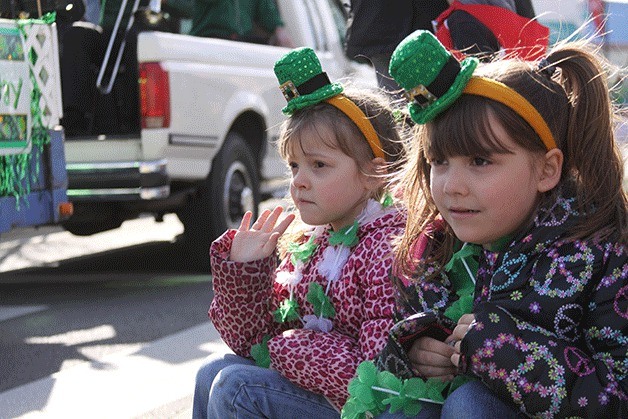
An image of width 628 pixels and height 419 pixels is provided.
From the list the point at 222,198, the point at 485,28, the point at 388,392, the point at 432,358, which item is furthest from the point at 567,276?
the point at 222,198

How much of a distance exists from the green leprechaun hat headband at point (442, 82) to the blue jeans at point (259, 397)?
784 millimetres

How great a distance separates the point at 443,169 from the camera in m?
2.26

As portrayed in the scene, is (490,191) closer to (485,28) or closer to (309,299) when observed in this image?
(309,299)

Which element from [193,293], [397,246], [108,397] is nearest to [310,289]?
[397,246]

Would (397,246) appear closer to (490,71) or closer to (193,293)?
(490,71)

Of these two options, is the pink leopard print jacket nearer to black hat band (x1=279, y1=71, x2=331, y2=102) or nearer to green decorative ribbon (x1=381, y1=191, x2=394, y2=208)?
green decorative ribbon (x1=381, y1=191, x2=394, y2=208)

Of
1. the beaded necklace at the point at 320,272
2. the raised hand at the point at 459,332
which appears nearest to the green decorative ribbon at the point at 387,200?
the beaded necklace at the point at 320,272

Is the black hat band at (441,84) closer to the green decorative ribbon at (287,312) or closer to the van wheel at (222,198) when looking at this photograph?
the green decorative ribbon at (287,312)

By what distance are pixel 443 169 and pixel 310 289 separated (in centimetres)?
61

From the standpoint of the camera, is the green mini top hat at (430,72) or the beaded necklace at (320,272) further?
the beaded necklace at (320,272)

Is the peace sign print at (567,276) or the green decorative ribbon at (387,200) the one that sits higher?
the peace sign print at (567,276)

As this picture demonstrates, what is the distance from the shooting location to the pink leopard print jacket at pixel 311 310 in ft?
8.27

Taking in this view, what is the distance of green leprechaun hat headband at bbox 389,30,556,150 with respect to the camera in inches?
86.2

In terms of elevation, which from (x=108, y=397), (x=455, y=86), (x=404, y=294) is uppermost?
(x=455, y=86)
